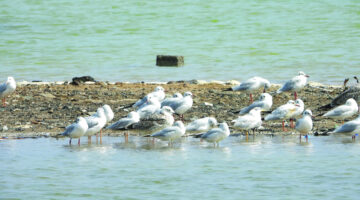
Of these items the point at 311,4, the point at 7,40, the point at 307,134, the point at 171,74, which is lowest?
the point at 307,134

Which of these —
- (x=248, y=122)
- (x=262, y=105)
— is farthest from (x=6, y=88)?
(x=248, y=122)

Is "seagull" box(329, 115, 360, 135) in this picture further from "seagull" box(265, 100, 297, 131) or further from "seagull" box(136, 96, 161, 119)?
"seagull" box(136, 96, 161, 119)

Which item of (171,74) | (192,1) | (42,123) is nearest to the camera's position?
(42,123)

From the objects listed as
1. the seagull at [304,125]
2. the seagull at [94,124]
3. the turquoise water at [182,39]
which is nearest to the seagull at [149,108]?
→ the seagull at [94,124]

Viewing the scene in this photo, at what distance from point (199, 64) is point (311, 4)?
718 inches

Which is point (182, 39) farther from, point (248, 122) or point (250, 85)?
point (248, 122)

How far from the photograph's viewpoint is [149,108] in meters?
14.8

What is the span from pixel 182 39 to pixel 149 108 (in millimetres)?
17812

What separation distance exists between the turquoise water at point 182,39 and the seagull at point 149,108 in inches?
270

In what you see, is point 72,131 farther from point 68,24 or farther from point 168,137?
point 68,24

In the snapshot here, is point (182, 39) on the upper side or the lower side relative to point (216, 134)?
upper

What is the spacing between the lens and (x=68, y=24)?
3897cm

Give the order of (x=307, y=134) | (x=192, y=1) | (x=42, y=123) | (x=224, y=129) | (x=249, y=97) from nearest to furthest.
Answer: (x=224, y=129) < (x=307, y=134) < (x=42, y=123) < (x=249, y=97) < (x=192, y=1)

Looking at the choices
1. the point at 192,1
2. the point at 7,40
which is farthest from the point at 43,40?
the point at 192,1
